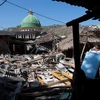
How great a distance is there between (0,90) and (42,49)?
34978 millimetres

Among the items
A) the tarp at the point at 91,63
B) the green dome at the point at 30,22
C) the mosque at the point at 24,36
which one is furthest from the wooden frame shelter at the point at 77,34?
the green dome at the point at 30,22

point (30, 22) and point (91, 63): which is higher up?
point (30, 22)

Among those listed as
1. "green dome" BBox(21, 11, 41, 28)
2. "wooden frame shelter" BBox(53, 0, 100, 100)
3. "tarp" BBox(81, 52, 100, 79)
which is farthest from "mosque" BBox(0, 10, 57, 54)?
"wooden frame shelter" BBox(53, 0, 100, 100)

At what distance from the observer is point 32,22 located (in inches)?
2345

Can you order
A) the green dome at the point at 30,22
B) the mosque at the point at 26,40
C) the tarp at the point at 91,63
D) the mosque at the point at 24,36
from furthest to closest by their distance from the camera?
1. the green dome at the point at 30,22
2. the mosque at the point at 24,36
3. the mosque at the point at 26,40
4. the tarp at the point at 91,63

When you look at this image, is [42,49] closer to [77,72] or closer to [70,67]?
[70,67]

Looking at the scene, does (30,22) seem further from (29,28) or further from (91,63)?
(91,63)

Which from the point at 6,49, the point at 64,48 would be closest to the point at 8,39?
the point at 6,49

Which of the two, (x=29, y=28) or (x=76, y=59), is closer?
(x=76, y=59)

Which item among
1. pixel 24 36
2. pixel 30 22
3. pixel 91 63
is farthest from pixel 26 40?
pixel 91 63

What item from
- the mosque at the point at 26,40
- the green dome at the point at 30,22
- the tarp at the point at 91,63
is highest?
the green dome at the point at 30,22

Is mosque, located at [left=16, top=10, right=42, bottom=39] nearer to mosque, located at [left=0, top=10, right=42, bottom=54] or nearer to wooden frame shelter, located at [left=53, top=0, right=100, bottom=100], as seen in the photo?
mosque, located at [left=0, top=10, right=42, bottom=54]

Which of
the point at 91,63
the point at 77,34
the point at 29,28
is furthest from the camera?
the point at 29,28

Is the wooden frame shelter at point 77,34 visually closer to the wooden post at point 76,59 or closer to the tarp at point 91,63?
the wooden post at point 76,59
